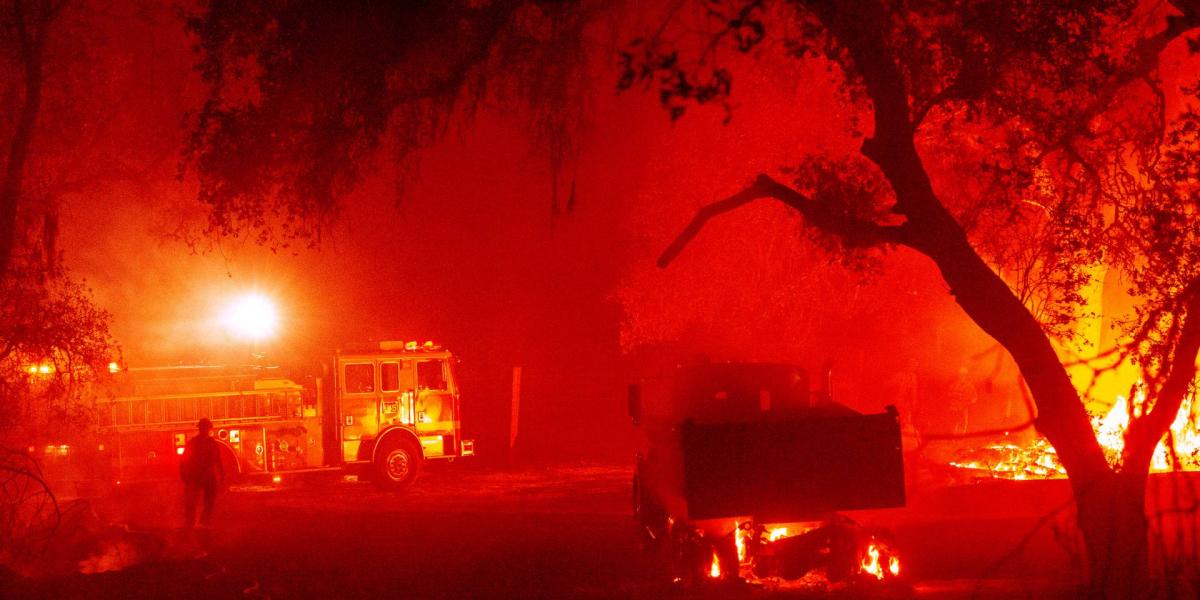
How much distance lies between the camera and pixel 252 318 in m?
28.5

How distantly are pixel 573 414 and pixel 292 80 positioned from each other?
906 inches

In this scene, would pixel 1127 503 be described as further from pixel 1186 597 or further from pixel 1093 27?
pixel 1093 27

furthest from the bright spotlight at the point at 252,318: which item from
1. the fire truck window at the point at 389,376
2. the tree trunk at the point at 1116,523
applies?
the tree trunk at the point at 1116,523

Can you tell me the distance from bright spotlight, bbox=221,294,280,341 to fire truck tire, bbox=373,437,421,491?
616 centimetres

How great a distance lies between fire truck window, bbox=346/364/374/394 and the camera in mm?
23453

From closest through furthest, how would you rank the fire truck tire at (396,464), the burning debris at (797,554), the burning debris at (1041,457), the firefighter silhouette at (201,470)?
the burning debris at (797,554) < the burning debris at (1041,457) < the firefighter silhouette at (201,470) < the fire truck tire at (396,464)

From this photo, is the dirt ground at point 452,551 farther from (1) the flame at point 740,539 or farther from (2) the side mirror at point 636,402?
(2) the side mirror at point 636,402

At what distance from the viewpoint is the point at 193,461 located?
59.1 ft

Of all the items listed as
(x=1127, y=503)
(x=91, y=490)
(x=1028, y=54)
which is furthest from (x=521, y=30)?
(x=91, y=490)

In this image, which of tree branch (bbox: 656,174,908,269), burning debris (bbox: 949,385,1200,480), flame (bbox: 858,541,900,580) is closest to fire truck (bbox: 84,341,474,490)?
burning debris (bbox: 949,385,1200,480)

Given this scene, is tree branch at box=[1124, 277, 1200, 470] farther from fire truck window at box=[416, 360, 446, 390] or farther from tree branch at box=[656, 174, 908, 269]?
Result: fire truck window at box=[416, 360, 446, 390]

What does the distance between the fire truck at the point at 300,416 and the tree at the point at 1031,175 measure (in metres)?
14.5

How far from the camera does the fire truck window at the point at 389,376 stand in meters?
23.8

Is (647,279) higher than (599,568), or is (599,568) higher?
(647,279)
